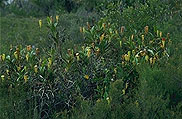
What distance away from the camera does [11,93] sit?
4695mm

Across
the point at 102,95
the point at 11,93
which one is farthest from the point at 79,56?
the point at 11,93

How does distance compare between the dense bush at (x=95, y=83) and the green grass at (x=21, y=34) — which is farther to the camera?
the green grass at (x=21, y=34)

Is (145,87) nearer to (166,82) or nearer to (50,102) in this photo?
(166,82)

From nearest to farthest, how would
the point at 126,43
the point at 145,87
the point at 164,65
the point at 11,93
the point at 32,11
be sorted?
the point at 145,87
the point at 11,93
the point at 164,65
the point at 126,43
the point at 32,11

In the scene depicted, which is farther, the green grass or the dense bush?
the green grass

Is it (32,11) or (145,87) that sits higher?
(145,87)

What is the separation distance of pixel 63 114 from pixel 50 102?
0.40 metres

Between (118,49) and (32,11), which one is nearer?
(118,49)

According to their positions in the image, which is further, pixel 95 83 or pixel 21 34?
pixel 21 34

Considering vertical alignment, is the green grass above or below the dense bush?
below

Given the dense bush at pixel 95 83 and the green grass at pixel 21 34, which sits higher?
the dense bush at pixel 95 83

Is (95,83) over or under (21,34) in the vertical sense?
over

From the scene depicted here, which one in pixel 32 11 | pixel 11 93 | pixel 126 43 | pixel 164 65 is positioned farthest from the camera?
pixel 32 11

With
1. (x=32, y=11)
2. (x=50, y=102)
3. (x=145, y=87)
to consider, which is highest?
(x=145, y=87)
